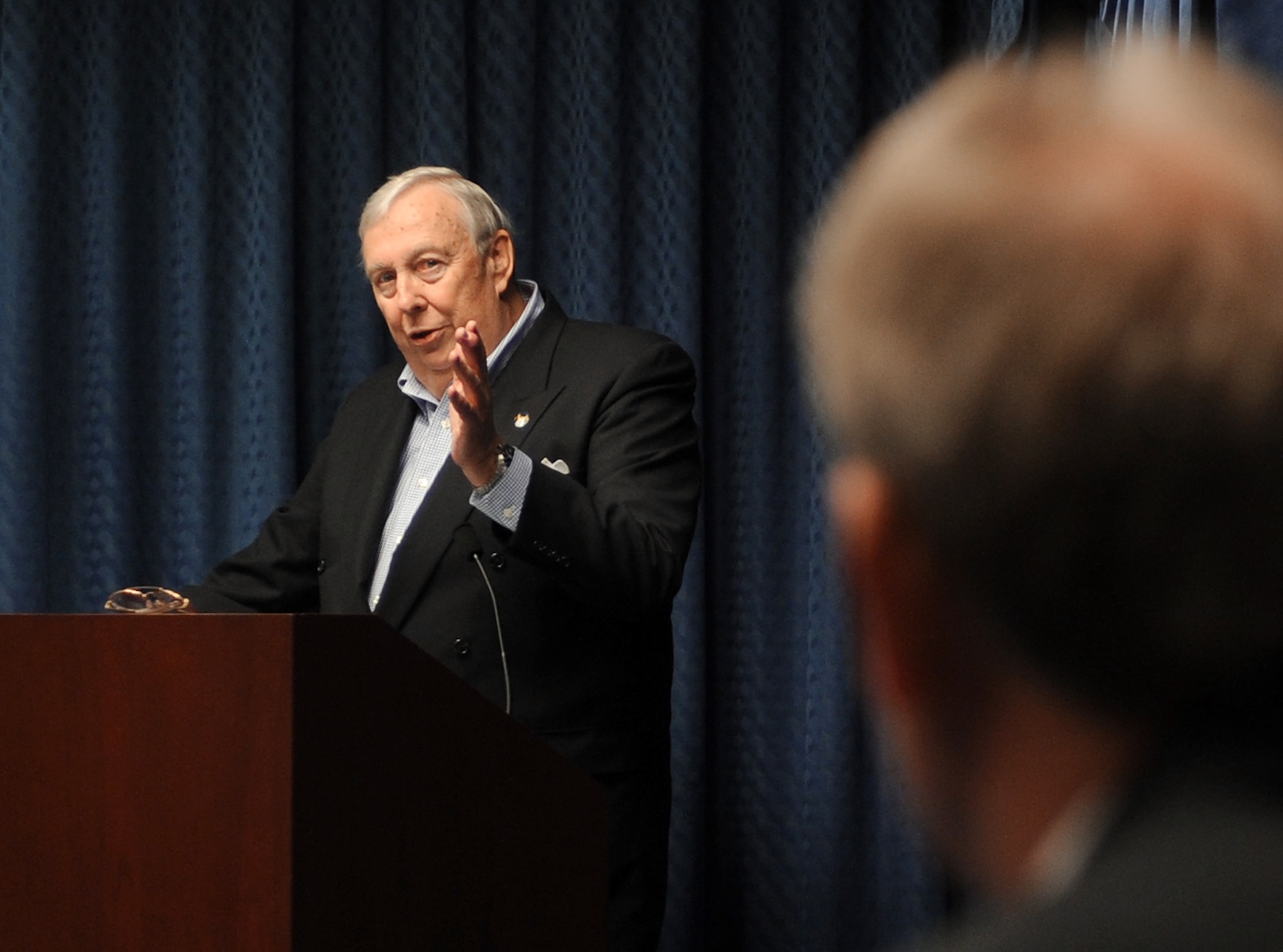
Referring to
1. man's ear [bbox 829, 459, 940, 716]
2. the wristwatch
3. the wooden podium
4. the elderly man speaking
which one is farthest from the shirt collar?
man's ear [bbox 829, 459, 940, 716]

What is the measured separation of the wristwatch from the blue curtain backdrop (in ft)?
4.27

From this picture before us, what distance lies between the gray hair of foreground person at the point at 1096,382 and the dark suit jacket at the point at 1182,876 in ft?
0.08

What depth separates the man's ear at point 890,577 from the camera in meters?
0.43

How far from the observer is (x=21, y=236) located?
3.19 metres

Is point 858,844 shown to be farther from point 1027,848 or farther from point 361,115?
point 1027,848

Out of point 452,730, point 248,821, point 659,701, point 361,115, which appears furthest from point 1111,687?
point 361,115

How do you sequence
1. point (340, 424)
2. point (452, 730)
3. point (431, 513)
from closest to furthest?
point (452, 730) → point (431, 513) → point (340, 424)

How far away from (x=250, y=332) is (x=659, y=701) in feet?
4.62

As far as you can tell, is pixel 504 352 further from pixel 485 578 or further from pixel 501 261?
pixel 485 578

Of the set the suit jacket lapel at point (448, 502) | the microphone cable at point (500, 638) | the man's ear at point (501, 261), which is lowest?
the microphone cable at point (500, 638)

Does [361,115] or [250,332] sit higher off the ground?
[361,115]

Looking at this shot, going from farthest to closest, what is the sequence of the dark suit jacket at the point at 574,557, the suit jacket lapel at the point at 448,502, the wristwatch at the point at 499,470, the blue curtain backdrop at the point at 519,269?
the blue curtain backdrop at the point at 519,269, the suit jacket lapel at the point at 448,502, the dark suit jacket at the point at 574,557, the wristwatch at the point at 499,470

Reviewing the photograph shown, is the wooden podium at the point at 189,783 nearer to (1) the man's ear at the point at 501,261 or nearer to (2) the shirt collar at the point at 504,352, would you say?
(2) the shirt collar at the point at 504,352

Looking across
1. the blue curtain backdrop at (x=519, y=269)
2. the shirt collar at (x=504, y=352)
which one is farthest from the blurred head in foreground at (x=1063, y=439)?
the blue curtain backdrop at (x=519, y=269)
